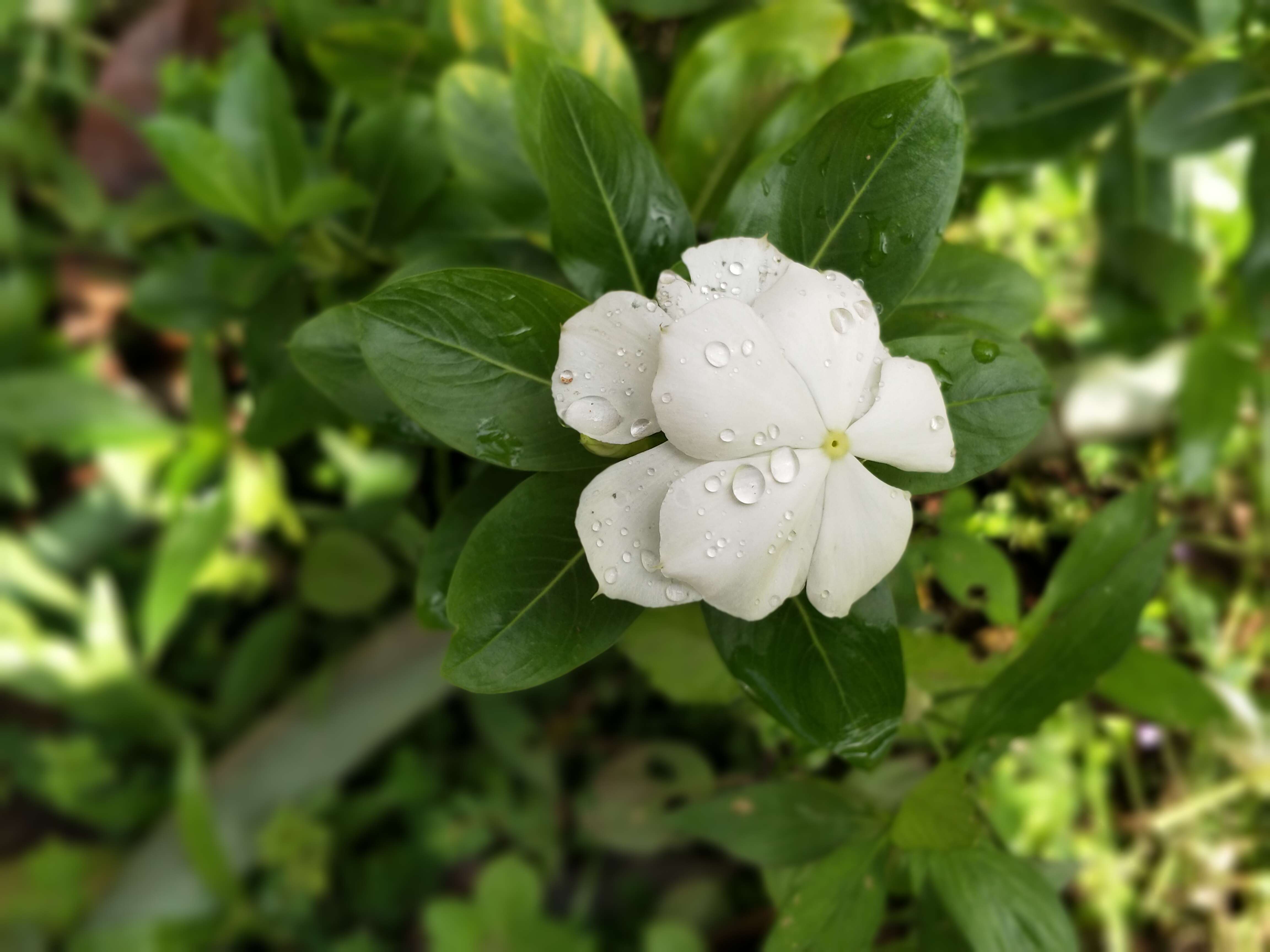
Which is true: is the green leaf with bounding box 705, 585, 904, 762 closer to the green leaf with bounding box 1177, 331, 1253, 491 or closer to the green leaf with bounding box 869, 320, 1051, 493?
the green leaf with bounding box 869, 320, 1051, 493

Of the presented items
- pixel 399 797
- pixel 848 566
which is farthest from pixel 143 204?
pixel 848 566

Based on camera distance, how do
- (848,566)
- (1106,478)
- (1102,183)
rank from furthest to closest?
(1102,183) → (1106,478) → (848,566)

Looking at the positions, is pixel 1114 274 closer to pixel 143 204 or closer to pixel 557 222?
pixel 557 222

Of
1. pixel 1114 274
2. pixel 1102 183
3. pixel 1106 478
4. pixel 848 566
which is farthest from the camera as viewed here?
pixel 1114 274

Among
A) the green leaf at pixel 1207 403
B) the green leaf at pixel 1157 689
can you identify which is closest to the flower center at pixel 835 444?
the green leaf at pixel 1157 689

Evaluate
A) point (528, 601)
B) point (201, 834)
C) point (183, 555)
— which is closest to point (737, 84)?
point (528, 601)

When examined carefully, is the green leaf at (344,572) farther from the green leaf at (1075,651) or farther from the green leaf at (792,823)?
the green leaf at (1075,651)

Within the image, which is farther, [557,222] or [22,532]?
[22,532]
